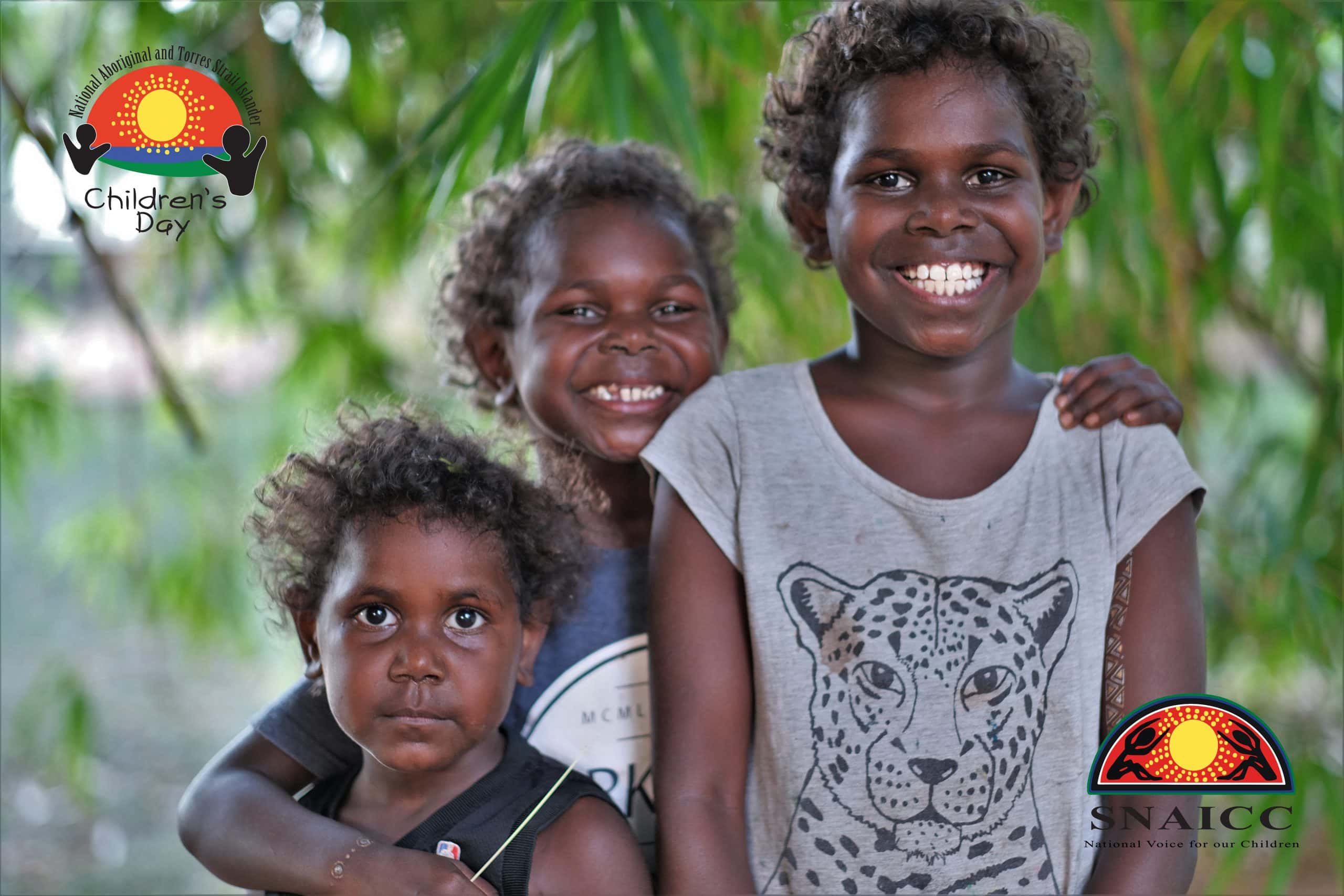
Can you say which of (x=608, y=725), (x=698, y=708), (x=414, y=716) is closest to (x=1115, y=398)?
(x=698, y=708)

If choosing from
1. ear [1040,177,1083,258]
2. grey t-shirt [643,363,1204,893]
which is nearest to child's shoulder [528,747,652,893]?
grey t-shirt [643,363,1204,893]

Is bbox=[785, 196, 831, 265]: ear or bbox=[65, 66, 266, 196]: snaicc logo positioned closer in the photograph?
bbox=[785, 196, 831, 265]: ear

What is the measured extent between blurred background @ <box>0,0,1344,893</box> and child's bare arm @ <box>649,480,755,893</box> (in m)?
0.46

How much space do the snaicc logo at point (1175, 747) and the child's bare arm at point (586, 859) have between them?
41 centimetres

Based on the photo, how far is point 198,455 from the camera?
7.38 feet

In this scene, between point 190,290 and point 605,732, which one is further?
point 190,290

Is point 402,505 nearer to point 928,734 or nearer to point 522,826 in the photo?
point 522,826

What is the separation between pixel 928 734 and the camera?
115cm

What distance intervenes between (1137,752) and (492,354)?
2.91 feet

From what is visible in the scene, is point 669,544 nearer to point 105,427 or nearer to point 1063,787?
point 1063,787

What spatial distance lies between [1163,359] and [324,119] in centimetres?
147

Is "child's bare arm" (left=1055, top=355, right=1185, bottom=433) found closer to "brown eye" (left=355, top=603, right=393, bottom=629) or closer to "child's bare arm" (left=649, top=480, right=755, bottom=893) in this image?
"child's bare arm" (left=649, top=480, right=755, bottom=893)

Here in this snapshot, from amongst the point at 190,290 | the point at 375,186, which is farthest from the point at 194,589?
the point at 375,186

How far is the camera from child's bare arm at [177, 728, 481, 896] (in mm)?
1117
